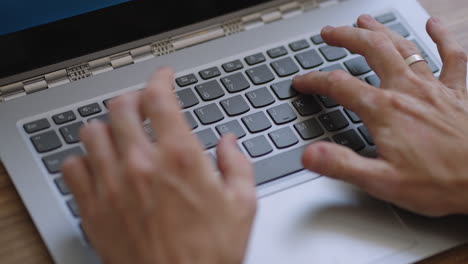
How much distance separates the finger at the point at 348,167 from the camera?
576 millimetres

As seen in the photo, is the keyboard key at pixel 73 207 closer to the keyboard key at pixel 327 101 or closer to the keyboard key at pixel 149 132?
the keyboard key at pixel 149 132

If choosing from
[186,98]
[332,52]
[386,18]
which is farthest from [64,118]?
[386,18]

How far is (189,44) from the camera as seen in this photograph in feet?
2.44

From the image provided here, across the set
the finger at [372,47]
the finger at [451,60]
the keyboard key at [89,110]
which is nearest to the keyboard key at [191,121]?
the keyboard key at [89,110]

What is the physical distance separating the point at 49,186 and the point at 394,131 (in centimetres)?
37

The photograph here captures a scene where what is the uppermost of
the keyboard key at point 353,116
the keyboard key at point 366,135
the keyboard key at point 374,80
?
the keyboard key at point 374,80

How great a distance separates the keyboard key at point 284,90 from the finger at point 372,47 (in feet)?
0.27

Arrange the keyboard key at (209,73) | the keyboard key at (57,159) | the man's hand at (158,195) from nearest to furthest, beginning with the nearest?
the man's hand at (158,195) < the keyboard key at (57,159) < the keyboard key at (209,73)

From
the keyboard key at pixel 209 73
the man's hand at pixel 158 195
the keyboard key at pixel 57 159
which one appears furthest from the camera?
the keyboard key at pixel 209 73

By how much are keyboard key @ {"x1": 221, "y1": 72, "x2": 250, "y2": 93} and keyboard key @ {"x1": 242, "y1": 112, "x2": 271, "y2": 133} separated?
0.15 feet

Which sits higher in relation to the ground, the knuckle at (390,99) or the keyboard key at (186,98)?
the keyboard key at (186,98)

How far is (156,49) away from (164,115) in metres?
0.25

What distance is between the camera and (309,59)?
2.41 feet

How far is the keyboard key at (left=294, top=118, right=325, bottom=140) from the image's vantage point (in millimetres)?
657
